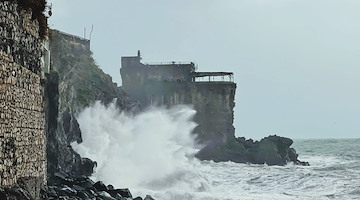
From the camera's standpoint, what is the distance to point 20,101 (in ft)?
35.7

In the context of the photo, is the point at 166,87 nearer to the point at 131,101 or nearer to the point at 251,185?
the point at 131,101

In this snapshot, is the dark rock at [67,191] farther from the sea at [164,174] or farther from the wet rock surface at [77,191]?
the sea at [164,174]

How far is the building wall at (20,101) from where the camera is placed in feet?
31.9

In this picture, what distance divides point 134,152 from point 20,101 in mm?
29046

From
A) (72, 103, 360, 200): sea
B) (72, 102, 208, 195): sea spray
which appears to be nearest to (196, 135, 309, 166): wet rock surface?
(72, 102, 208, 195): sea spray

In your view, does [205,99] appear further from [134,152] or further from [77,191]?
[77,191]

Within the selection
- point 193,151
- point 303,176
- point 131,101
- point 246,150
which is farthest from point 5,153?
point 246,150

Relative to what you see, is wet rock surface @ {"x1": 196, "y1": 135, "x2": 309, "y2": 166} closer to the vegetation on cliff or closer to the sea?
the sea

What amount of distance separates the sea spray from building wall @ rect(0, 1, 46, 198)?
14791 millimetres

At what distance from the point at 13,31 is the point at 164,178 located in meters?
23.7

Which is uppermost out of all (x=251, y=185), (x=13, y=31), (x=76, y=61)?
(x=76, y=61)

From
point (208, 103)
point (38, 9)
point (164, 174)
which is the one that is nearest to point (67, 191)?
point (38, 9)

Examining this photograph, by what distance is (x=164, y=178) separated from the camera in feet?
110

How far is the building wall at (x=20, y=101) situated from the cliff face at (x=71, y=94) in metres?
4.69
